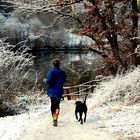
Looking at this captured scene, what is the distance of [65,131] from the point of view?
1288 centimetres

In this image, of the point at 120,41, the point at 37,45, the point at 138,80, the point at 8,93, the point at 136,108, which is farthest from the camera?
the point at 37,45

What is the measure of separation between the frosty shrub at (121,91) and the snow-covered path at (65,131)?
8.58ft

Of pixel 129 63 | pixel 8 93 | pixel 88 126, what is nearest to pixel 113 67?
pixel 129 63

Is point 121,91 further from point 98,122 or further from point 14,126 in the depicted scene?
point 14,126

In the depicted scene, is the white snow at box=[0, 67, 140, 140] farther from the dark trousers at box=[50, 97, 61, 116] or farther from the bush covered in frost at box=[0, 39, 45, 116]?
the bush covered in frost at box=[0, 39, 45, 116]

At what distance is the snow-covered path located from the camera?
12.1m

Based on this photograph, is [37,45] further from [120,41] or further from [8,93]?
[8,93]

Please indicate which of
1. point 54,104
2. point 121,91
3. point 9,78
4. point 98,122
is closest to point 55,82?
point 54,104

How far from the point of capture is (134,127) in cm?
1256

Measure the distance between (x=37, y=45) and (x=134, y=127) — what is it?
257 feet

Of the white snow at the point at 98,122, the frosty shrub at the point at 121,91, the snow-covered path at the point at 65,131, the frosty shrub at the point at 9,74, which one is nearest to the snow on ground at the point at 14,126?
the white snow at the point at 98,122

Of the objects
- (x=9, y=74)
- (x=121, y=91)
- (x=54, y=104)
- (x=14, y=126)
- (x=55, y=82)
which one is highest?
(x=55, y=82)

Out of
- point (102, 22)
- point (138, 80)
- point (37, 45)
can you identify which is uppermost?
point (102, 22)

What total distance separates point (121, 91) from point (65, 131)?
550 cm
